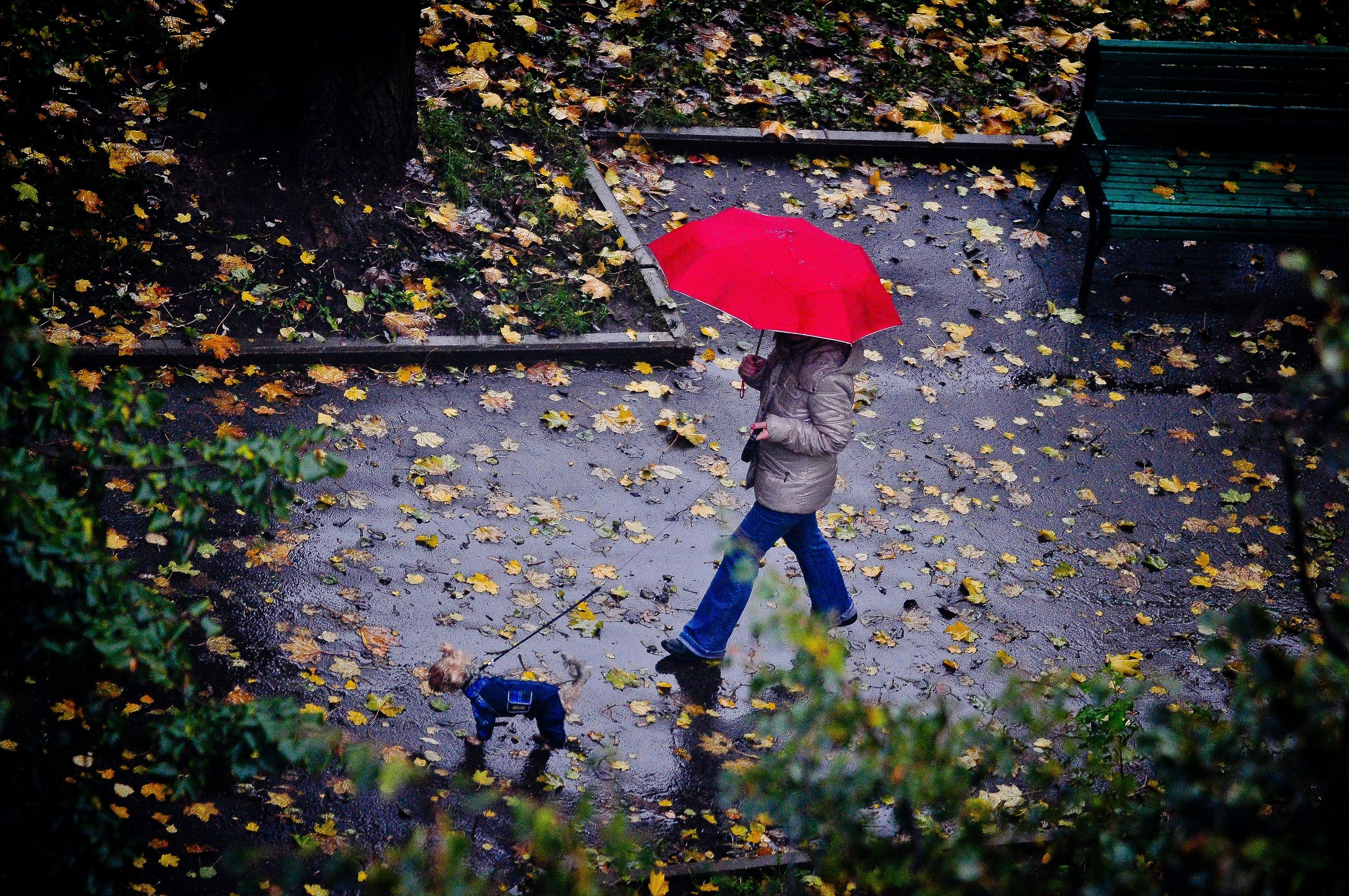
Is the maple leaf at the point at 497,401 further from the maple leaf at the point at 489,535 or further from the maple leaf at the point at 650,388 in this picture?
the maple leaf at the point at 489,535

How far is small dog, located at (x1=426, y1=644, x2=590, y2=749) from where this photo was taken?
3877mm

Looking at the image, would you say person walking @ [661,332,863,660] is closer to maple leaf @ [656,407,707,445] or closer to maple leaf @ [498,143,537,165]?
maple leaf @ [656,407,707,445]

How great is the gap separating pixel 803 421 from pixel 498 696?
1.59 metres

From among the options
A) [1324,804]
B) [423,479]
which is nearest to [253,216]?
[423,479]

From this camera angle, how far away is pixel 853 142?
8.23 m

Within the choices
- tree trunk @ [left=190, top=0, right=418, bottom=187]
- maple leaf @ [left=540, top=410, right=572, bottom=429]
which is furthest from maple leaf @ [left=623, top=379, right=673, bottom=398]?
tree trunk @ [left=190, top=0, right=418, bottom=187]

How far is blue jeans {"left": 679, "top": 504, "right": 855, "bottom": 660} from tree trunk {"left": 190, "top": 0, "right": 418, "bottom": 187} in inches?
147

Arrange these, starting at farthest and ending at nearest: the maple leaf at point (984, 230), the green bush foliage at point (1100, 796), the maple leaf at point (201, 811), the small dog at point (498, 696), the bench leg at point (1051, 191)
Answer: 1. the maple leaf at point (984, 230)
2. the bench leg at point (1051, 191)
3. the small dog at point (498, 696)
4. the maple leaf at point (201, 811)
5. the green bush foliage at point (1100, 796)

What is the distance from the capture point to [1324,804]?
1632 mm

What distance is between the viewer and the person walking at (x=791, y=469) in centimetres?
426

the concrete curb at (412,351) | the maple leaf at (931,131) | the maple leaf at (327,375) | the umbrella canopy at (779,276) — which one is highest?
the umbrella canopy at (779,276)

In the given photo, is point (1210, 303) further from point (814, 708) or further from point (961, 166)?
point (814, 708)

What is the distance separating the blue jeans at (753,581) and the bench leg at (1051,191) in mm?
4279

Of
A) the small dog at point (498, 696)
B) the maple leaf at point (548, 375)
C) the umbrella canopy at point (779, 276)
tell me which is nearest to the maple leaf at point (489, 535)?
the small dog at point (498, 696)
